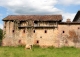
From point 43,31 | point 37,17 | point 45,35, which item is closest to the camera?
point 45,35

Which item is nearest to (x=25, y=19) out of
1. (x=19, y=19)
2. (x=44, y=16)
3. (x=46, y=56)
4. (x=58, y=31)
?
(x=19, y=19)

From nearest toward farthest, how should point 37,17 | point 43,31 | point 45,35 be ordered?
point 45,35 < point 43,31 < point 37,17

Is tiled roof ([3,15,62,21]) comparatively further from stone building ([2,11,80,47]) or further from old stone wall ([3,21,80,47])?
old stone wall ([3,21,80,47])

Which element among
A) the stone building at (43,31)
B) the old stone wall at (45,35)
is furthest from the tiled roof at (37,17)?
the old stone wall at (45,35)

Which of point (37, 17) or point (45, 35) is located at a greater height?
point (37, 17)

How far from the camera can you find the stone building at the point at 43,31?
36219 mm

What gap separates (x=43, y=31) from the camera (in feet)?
123

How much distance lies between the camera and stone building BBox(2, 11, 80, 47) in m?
36.2

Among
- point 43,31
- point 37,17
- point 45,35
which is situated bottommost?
point 45,35

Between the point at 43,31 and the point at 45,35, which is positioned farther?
the point at 43,31

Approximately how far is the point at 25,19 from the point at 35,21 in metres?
2.33

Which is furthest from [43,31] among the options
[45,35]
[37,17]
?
[37,17]

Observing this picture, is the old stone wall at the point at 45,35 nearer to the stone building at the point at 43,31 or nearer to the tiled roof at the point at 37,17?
the stone building at the point at 43,31

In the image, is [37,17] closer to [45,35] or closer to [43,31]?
[43,31]
